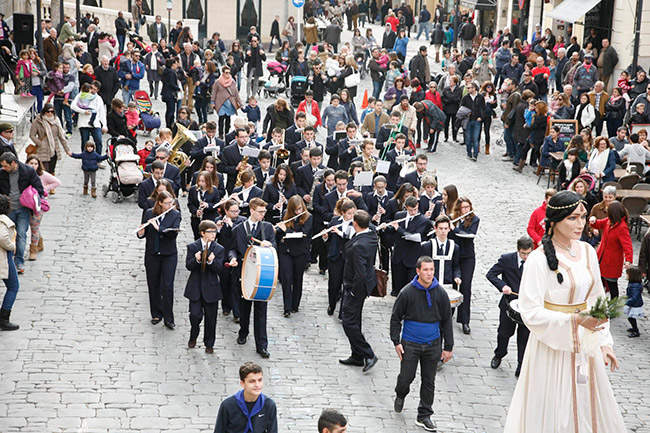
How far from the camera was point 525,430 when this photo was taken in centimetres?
662

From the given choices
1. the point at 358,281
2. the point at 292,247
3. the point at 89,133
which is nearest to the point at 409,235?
the point at 292,247

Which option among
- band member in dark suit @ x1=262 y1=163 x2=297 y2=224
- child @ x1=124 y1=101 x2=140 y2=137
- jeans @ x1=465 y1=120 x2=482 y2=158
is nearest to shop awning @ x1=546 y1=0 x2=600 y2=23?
jeans @ x1=465 y1=120 x2=482 y2=158

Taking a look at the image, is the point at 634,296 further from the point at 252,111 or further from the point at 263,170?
the point at 252,111

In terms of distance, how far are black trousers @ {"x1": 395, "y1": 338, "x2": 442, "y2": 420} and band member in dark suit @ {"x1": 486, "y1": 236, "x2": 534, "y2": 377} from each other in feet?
5.46

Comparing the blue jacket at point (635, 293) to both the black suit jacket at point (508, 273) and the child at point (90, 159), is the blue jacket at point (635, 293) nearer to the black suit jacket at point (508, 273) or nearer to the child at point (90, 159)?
the black suit jacket at point (508, 273)

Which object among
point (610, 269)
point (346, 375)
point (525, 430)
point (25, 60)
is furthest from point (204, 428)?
point (25, 60)

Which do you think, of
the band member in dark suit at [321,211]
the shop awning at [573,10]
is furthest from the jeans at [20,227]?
the shop awning at [573,10]

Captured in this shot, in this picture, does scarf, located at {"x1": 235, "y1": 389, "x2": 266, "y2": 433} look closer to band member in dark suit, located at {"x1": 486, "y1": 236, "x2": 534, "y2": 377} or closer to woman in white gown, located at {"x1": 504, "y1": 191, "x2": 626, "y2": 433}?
woman in white gown, located at {"x1": 504, "y1": 191, "x2": 626, "y2": 433}

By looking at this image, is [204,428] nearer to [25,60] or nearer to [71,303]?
[71,303]

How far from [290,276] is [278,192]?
1.93 m

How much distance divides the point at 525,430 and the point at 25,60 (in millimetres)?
18998

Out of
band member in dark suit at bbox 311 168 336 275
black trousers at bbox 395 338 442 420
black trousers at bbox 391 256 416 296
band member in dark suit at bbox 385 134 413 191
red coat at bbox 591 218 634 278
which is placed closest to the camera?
black trousers at bbox 395 338 442 420

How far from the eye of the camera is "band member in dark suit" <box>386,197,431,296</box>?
14.0m

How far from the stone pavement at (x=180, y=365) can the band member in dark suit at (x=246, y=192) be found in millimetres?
1398
